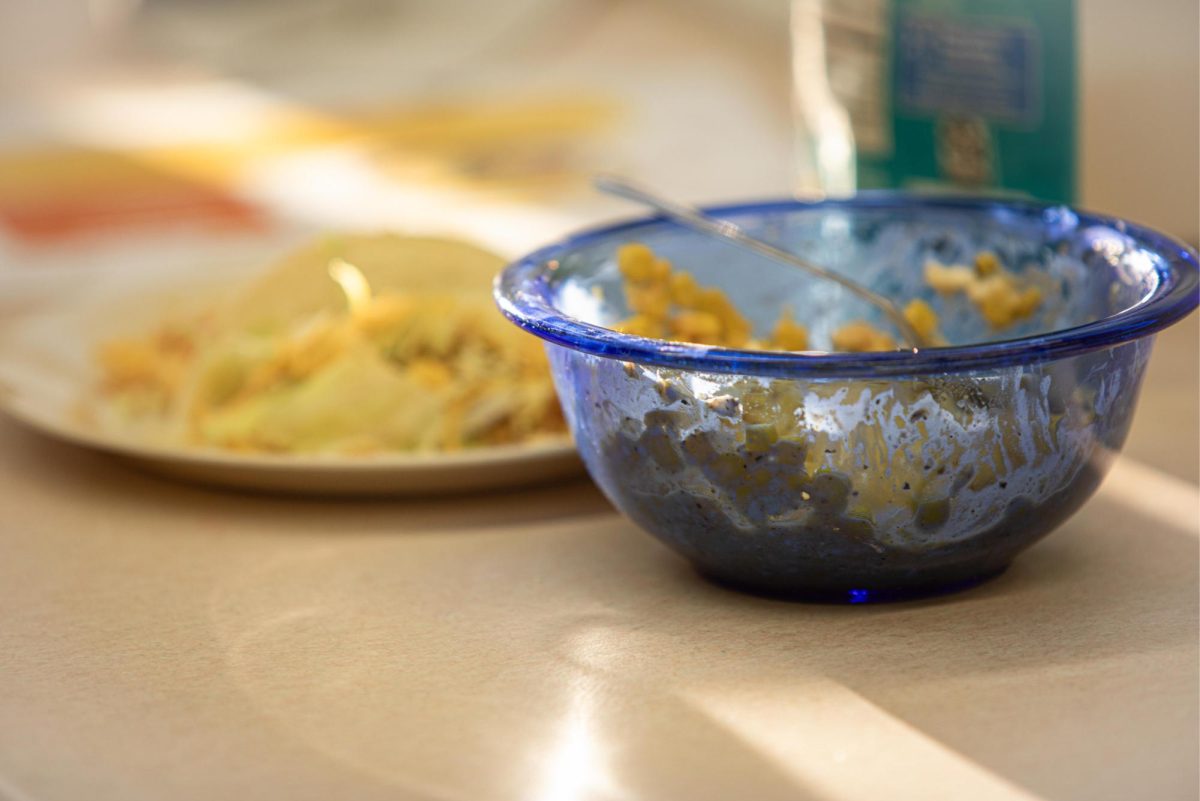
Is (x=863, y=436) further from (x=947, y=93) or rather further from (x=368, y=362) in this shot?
(x=947, y=93)

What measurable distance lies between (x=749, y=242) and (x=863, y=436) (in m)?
0.16

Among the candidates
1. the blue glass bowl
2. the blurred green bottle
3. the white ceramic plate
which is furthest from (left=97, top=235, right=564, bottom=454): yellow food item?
the blurred green bottle

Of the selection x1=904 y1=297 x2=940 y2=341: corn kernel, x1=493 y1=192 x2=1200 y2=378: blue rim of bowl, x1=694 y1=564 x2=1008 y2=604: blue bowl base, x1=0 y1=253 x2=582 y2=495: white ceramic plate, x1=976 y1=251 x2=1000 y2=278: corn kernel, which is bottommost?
x1=0 y1=253 x2=582 y2=495: white ceramic plate

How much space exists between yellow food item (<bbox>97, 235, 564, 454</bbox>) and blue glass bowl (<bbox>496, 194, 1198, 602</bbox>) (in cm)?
14

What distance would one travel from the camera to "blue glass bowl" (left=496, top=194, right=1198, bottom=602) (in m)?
0.49

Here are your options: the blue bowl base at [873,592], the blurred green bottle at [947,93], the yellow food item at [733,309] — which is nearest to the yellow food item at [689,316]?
the yellow food item at [733,309]

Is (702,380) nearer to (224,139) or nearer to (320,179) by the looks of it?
(320,179)

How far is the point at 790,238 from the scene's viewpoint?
681 millimetres

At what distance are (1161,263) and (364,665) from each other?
31cm

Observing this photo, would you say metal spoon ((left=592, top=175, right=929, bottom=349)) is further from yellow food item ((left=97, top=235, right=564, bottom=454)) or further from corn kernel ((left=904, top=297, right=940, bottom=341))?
yellow food item ((left=97, top=235, right=564, bottom=454))

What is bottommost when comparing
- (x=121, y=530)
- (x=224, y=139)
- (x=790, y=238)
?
(x=224, y=139)

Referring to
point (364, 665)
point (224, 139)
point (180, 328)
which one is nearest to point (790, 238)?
point (364, 665)

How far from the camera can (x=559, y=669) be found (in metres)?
0.52

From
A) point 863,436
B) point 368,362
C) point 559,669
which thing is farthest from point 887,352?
point 368,362
